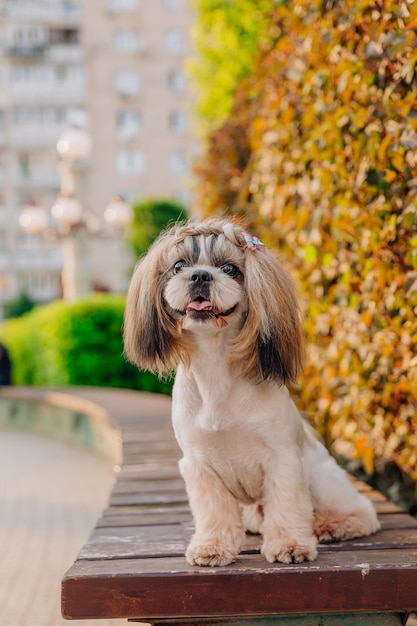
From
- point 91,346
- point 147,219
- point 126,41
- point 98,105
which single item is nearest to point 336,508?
point 91,346

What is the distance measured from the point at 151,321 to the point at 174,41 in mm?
43216

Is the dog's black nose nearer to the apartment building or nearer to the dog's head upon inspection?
the dog's head

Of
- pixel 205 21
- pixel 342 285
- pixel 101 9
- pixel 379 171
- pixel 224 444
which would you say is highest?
pixel 101 9

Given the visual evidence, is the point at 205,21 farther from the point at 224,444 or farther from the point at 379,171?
the point at 224,444

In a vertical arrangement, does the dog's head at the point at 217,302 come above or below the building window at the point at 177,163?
below

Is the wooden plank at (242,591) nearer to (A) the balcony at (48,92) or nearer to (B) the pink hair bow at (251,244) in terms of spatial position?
(B) the pink hair bow at (251,244)

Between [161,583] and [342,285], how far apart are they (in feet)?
6.10

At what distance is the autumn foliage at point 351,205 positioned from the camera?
10.3 ft

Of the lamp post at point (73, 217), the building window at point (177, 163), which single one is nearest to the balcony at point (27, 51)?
the building window at point (177, 163)

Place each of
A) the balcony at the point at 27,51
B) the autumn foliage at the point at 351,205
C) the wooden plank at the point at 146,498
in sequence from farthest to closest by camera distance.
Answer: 1. the balcony at the point at 27,51
2. the wooden plank at the point at 146,498
3. the autumn foliage at the point at 351,205

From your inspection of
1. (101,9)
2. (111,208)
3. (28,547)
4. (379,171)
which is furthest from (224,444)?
(101,9)

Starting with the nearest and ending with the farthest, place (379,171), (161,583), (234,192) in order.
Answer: (161,583) < (379,171) < (234,192)

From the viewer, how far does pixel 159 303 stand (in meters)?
2.52

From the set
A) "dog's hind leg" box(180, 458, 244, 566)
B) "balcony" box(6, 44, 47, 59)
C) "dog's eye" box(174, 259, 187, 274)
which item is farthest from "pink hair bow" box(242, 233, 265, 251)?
"balcony" box(6, 44, 47, 59)
